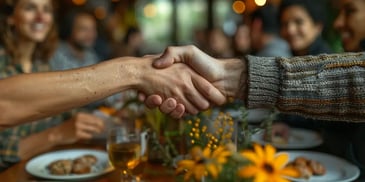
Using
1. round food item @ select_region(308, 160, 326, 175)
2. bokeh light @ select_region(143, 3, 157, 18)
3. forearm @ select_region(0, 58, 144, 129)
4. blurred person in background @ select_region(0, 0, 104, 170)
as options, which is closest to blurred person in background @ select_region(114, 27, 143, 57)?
blurred person in background @ select_region(0, 0, 104, 170)

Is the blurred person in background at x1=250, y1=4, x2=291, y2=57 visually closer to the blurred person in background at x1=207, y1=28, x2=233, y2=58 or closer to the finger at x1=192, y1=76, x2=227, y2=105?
the blurred person in background at x1=207, y1=28, x2=233, y2=58

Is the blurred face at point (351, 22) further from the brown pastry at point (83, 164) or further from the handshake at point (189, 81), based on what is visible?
the brown pastry at point (83, 164)

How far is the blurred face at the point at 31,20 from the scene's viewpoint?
2.26 m

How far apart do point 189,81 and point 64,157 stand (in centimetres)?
50

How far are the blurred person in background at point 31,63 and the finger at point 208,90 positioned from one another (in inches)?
21.1

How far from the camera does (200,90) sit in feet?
4.42

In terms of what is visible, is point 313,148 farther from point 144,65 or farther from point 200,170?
point 200,170

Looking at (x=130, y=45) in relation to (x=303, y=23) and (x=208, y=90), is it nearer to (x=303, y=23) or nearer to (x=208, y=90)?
(x=303, y=23)

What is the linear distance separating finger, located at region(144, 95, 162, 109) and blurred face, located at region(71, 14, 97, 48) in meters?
2.77

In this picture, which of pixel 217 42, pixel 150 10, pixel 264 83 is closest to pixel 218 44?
pixel 217 42

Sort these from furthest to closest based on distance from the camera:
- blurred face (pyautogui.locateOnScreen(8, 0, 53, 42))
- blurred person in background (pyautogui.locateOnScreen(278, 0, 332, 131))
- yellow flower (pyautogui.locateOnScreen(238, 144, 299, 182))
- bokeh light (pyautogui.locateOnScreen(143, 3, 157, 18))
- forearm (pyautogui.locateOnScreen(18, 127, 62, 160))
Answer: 1. bokeh light (pyautogui.locateOnScreen(143, 3, 157, 18))
2. blurred person in background (pyautogui.locateOnScreen(278, 0, 332, 131))
3. blurred face (pyautogui.locateOnScreen(8, 0, 53, 42))
4. forearm (pyautogui.locateOnScreen(18, 127, 62, 160))
5. yellow flower (pyautogui.locateOnScreen(238, 144, 299, 182))

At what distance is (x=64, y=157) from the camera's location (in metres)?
1.41

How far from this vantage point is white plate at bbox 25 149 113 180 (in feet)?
3.87

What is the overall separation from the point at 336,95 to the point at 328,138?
56 cm
